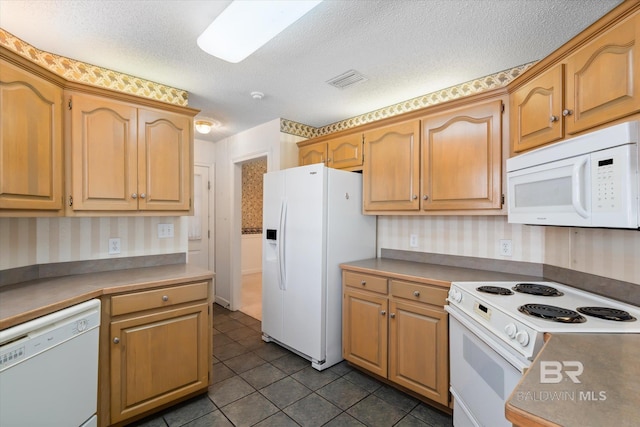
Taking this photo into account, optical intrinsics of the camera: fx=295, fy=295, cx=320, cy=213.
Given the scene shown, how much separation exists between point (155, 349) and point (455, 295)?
6.24ft

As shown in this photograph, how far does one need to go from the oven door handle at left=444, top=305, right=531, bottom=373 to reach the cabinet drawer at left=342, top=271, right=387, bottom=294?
1.74ft

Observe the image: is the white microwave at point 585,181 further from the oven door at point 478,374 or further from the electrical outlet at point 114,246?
the electrical outlet at point 114,246

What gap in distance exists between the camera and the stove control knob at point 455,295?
172 cm

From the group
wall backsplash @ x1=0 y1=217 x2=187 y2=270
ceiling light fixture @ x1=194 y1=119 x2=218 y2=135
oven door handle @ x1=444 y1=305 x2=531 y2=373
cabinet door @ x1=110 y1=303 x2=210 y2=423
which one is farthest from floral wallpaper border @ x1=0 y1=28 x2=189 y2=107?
oven door handle @ x1=444 y1=305 x2=531 y2=373

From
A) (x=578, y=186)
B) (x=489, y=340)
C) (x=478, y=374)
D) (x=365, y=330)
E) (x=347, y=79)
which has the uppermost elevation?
(x=347, y=79)

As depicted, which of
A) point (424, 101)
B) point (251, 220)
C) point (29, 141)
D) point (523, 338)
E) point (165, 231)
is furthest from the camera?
point (251, 220)

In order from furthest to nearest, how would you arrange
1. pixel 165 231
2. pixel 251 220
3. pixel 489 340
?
1. pixel 251 220
2. pixel 165 231
3. pixel 489 340

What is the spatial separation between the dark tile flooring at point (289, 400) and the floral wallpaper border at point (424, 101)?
2.34 metres

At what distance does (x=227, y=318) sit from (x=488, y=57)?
12.3ft

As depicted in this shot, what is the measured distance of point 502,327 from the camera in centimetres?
131

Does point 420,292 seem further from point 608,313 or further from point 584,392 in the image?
point 584,392

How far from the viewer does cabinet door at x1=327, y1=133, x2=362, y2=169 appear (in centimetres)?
284

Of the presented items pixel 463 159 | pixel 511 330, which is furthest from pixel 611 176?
pixel 463 159

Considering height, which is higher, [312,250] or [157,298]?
[312,250]
